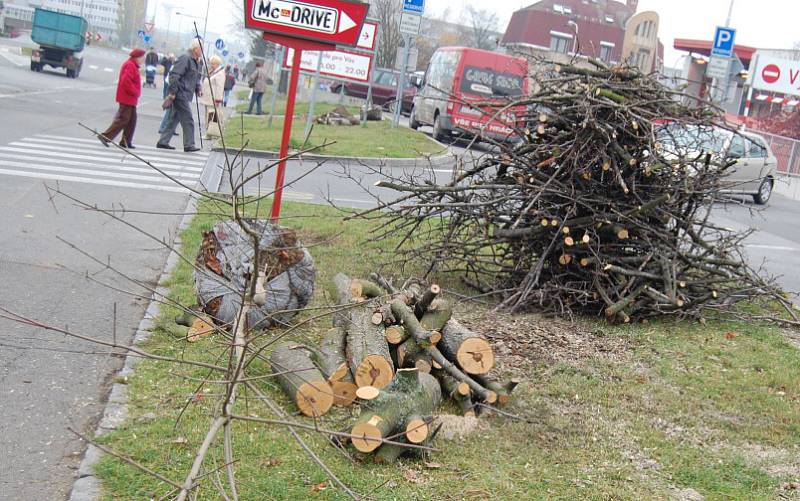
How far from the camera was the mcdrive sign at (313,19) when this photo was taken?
328 inches

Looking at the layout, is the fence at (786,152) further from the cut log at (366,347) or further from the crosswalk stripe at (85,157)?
the cut log at (366,347)

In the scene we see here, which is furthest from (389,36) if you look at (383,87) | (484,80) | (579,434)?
(579,434)

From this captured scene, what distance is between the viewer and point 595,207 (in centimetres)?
789

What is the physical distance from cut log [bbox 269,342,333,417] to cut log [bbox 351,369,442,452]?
0.29 m

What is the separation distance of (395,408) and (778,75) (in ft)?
129

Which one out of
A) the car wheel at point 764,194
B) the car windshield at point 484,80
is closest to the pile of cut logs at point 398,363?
the car wheel at point 764,194

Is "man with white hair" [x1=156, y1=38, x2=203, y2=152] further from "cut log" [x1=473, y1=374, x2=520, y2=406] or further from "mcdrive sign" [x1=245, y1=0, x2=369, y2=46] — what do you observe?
"cut log" [x1=473, y1=374, x2=520, y2=406]

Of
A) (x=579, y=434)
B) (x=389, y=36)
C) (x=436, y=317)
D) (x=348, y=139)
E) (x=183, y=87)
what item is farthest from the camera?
(x=389, y=36)

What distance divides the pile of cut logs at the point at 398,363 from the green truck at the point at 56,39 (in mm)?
37368

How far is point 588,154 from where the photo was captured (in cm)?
779

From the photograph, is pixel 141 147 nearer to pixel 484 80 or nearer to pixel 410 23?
pixel 410 23

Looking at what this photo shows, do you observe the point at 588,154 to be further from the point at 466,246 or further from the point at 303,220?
the point at 303,220

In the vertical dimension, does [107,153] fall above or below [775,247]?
below

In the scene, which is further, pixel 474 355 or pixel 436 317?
pixel 436 317
